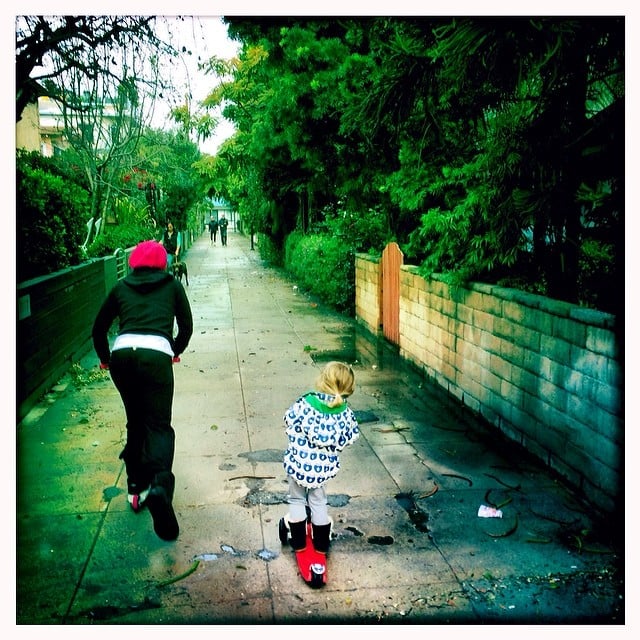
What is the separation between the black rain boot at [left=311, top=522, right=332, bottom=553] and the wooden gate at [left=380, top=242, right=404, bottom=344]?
585 cm

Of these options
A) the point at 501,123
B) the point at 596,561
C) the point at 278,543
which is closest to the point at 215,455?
the point at 278,543

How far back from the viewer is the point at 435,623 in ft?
9.73

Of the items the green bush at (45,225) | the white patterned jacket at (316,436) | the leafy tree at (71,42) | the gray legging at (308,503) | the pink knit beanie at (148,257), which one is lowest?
the gray legging at (308,503)

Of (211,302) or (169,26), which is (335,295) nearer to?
(211,302)

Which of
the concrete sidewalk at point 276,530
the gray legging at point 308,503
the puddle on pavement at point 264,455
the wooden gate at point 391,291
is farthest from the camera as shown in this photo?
the wooden gate at point 391,291

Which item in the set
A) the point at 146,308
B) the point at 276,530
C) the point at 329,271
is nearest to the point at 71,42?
the point at 146,308

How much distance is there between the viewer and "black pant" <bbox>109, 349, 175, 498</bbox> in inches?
149

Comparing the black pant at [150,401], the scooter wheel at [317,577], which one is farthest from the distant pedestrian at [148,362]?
the scooter wheel at [317,577]

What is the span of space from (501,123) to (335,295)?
325 inches

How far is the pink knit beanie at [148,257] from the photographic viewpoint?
4.00 meters

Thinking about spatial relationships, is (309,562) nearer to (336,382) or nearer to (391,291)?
(336,382)

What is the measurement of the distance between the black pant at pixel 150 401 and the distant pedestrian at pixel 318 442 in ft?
2.72

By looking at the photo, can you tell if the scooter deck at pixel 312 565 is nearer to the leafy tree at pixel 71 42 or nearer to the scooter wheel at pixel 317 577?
the scooter wheel at pixel 317 577

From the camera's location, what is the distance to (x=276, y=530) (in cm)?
389
